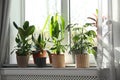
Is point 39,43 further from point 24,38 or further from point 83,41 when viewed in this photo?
point 83,41

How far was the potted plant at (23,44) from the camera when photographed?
9.88ft

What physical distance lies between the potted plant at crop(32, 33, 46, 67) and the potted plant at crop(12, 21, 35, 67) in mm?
89

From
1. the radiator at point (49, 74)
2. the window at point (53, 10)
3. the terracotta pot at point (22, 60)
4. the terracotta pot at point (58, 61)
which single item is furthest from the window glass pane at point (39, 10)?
the terracotta pot at point (58, 61)

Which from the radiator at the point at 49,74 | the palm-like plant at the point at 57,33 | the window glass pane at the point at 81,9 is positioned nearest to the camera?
the radiator at the point at 49,74

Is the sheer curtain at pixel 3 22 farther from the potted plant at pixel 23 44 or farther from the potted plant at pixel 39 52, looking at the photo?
the potted plant at pixel 39 52

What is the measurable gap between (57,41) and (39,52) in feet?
0.88

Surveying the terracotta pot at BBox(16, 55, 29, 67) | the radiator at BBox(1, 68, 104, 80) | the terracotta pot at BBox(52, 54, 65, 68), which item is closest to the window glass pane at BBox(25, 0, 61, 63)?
the terracotta pot at BBox(16, 55, 29, 67)

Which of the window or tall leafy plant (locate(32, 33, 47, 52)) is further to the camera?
the window

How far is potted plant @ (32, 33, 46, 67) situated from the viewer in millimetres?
3027

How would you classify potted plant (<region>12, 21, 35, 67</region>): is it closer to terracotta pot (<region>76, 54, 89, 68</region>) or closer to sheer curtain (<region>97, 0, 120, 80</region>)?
terracotta pot (<region>76, 54, 89, 68</region>)

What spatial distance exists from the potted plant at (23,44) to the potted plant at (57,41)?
253 mm

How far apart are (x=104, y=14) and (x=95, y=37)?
12.6 inches

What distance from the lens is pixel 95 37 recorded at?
296 centimetres

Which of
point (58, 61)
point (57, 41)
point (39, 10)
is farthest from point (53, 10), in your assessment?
point (58, 61)
